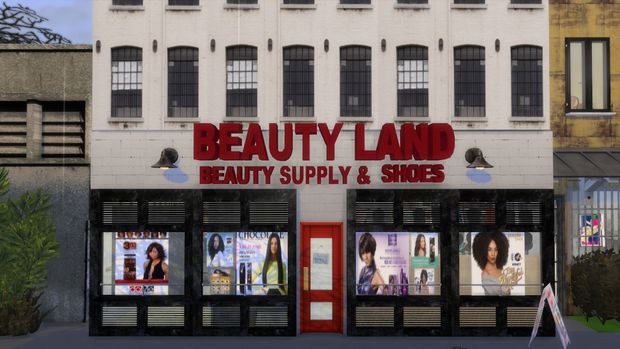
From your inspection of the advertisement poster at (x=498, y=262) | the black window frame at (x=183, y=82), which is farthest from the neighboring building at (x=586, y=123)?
the black window frame at (x=183, y=82)

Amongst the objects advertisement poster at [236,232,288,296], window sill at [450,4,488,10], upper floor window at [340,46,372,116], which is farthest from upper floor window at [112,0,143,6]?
window sill at [450,4,488,10]

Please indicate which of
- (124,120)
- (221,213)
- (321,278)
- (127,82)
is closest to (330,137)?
(221,213)

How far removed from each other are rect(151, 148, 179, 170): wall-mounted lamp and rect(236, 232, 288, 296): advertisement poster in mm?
2741

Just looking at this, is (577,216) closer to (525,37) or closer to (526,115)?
(526,115)

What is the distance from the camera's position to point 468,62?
2070 centimetres

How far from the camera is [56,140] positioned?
73.6ft

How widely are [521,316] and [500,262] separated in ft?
5.24

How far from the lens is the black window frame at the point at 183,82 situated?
2075 centimetres

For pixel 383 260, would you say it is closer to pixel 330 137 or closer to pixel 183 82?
pixel 330 137

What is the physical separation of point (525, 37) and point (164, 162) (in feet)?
35.5

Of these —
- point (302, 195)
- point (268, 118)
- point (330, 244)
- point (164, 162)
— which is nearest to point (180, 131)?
point (164, 162)

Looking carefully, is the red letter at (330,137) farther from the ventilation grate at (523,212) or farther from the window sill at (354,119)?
the ventilation grate at (523,212)

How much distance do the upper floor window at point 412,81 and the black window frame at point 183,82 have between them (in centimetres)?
586

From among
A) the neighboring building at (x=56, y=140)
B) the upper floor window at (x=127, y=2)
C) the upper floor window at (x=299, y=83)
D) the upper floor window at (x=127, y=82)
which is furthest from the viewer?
the neighboring building at (x=56, y=140)
